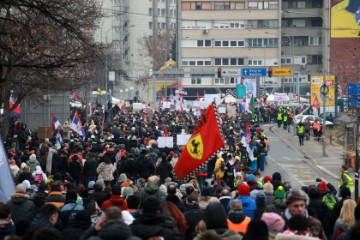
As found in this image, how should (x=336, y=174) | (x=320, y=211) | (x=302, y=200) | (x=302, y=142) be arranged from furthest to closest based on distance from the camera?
(x=302, y=142), (x=336, y=174), (x=320, y=211), (x=302, y=200)

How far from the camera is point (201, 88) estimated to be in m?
119

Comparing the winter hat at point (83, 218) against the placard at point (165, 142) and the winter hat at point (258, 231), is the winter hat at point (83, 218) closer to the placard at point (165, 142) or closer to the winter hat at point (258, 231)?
the winter hat at point (258, 231)

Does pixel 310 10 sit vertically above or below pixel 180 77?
above

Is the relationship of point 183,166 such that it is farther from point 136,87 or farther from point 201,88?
point 136,87

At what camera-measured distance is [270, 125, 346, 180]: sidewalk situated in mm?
40338

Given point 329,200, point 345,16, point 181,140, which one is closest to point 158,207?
point 329,200

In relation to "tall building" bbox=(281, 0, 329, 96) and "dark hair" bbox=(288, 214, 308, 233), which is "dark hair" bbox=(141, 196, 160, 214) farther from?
"tall building" bbox=(281, 0, 329, 96)

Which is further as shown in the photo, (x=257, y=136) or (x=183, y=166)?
(x=257, y=136)

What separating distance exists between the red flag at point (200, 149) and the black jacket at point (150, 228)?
7.64 metres

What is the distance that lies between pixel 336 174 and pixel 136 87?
104504 mm

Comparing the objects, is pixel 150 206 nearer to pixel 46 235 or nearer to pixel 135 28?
pixel 46 235

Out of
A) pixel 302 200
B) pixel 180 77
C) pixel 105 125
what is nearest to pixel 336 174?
pixel 105 125

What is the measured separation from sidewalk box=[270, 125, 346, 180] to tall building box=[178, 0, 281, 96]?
5628 cm

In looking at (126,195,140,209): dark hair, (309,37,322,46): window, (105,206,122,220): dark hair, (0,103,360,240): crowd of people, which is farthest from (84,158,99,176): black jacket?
(309,37,322,46): window
